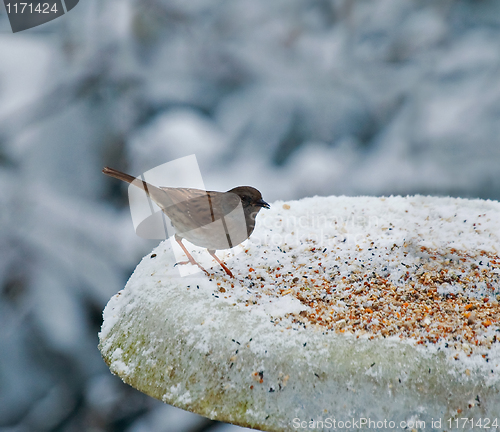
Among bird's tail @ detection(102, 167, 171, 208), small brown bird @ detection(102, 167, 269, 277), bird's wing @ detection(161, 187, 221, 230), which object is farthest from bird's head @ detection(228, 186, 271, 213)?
bird's tail @ detection(102, 167, 171, 208)

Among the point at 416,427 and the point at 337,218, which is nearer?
the point at 416,427

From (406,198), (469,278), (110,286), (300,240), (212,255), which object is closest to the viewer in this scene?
(469,278)

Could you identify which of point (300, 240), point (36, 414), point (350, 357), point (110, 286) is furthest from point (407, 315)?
point (36, 414)

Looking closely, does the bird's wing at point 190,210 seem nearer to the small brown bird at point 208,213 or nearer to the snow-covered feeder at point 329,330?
the small brown bird at point 208,213

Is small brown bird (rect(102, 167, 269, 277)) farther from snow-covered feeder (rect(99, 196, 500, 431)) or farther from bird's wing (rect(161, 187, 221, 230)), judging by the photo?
snow-covered feeder (rect(99, 196, 500, 431))

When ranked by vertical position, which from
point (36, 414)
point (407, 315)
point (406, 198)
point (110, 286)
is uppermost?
point (407, 315)

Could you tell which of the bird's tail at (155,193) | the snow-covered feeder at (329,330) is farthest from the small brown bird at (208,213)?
the snow-covered feeder at (329,330)

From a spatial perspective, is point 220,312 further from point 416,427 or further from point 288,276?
point 416,427
